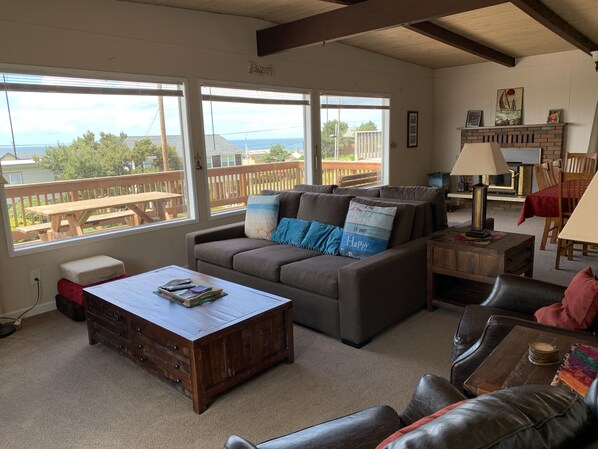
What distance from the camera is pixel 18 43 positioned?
3479mm

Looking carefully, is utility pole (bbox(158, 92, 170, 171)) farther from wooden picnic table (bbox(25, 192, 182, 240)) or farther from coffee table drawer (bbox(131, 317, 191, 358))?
coffee table drawer (bbox(131, 317, 191, 358))

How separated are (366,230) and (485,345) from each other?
156cm

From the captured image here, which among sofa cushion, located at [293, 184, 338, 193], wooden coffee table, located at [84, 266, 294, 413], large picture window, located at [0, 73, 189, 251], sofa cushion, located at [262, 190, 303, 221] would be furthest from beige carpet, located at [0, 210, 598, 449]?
sofa cushion, located at [293, 184, 338, 193]

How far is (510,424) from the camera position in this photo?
0.84m

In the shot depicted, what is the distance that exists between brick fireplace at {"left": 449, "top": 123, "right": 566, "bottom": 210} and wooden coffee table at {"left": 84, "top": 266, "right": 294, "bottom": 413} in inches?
238

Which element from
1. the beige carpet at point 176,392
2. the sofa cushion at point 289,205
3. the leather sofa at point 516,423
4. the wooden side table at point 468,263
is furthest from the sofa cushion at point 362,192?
the leather sofa at point 516,423

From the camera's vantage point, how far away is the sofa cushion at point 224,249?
380 centimetres

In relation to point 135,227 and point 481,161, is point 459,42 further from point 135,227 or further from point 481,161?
point 135,227

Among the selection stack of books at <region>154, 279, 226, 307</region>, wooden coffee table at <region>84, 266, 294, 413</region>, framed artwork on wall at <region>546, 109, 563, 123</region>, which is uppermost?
framed artwork on wall at <region>546, 109, 563, 123</region>

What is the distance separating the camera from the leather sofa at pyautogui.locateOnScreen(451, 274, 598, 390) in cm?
195

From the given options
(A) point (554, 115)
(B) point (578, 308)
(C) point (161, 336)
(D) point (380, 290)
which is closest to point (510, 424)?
(B) point (578, 308)

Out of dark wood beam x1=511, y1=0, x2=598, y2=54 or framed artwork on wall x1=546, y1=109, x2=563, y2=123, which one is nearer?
dark wood beam x1=511, y1=0, x2=598, y2=54

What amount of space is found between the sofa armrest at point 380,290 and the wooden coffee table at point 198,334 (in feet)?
1.38

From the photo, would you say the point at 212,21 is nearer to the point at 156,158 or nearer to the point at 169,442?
the point at 156,158
